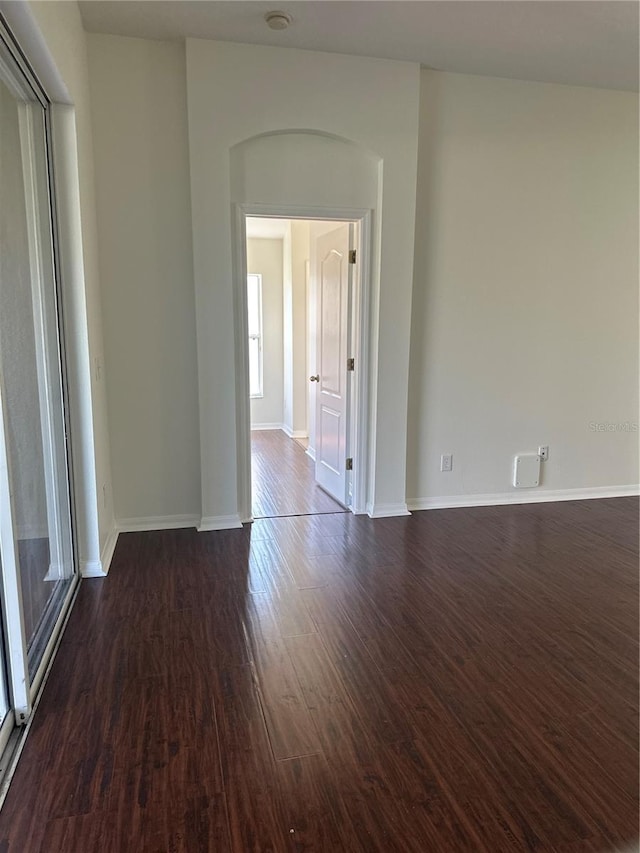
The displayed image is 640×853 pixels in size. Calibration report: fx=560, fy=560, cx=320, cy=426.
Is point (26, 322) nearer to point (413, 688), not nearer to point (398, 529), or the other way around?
point (413, 688)

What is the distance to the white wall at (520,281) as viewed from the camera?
391cm

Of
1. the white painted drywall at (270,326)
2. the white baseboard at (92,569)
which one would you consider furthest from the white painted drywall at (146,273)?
the white painted drywall at (270,326)

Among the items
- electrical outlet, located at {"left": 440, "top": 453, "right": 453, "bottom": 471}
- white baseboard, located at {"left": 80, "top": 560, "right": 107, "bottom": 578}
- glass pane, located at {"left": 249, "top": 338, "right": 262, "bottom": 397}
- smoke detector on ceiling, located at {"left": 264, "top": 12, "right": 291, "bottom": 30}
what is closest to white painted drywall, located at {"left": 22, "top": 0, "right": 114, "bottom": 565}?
white baseboard, located at {"left": 80, "top": 560, "right": 107, "bottom": 578}

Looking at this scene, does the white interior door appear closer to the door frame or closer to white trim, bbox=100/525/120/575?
the door frame

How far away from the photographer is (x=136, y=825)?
153 centimetres

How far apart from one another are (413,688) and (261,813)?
0.76 metres

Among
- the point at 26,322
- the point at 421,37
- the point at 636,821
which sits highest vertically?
the point at 421,37

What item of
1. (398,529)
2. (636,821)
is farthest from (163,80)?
(636,821)

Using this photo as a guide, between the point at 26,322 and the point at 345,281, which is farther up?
the point at 345,281

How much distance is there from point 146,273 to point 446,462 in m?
2.51

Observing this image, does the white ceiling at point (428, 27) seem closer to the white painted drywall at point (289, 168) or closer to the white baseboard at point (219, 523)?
the white painted drywall at point (289, 168)

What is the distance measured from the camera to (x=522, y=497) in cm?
441

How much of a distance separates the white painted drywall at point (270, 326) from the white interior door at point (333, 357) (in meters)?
2.76

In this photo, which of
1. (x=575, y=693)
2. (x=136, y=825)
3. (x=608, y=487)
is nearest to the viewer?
(x=136, y=825)
